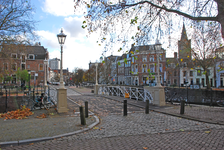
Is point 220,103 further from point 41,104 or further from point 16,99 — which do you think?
point 16,99

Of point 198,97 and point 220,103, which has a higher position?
point 198,97

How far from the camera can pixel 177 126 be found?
6977 mm

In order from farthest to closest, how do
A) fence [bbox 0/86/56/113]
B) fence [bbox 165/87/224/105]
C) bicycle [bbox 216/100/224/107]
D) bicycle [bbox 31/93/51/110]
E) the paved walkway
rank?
fence [bbox 165/87/224/105] → bicycle [bbox 216/100/224/107] → fence [bbox 0/86/56/113] → bicycle [bbox 31/93/51/110] → the paved walkway

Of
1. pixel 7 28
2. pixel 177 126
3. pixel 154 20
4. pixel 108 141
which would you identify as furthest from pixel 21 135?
pixel 7 28

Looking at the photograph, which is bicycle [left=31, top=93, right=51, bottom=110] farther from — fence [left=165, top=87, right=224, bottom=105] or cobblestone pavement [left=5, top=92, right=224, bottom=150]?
fence [left=165, top=87, right=224, bottom=105]

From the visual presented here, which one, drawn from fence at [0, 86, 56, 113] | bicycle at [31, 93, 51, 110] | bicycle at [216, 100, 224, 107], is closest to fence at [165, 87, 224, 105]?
bicycle at [216, 100, 224, 107]

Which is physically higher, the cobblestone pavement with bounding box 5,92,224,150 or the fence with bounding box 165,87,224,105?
the fence with bounding box 165,87,224,105

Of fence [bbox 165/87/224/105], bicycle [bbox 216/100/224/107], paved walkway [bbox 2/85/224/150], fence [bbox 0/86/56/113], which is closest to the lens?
paved walkway [bbox 2/85/224/150]

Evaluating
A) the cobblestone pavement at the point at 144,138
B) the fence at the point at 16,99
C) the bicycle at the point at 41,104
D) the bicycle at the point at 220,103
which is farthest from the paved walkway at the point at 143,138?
the bicycle at the point at 220,103

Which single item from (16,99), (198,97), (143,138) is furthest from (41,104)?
(198,97)

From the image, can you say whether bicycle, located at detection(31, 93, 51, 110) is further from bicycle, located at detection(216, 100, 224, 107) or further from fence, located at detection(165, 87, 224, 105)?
bicycle, located at detection(216, 100, 224, 107)

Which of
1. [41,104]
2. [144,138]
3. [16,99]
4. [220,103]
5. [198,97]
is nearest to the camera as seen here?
[144,138]

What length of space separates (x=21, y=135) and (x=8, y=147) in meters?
0.75

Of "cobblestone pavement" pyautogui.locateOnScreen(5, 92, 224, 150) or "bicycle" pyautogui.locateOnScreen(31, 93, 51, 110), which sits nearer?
"cobblestone pavement" pyautogui.locateOnScreen(5, 92, 224, 150)
